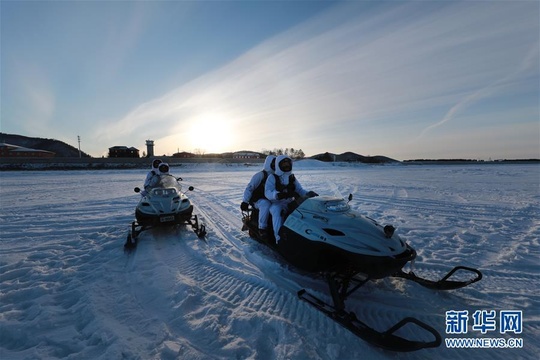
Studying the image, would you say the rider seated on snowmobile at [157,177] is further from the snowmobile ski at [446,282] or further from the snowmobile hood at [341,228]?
the snowmobile ski at [446,282]

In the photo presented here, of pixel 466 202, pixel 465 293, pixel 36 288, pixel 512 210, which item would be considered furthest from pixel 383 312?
pixel 466 202

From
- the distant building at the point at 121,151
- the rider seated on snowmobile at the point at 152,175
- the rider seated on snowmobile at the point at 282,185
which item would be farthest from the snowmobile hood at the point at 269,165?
the distant building at the point at 121,151

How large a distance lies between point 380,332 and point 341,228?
1189 mm

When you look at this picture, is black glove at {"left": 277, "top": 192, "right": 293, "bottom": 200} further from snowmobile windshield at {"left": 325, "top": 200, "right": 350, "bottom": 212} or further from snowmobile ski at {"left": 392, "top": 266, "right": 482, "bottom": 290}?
snowmobile ski at {"left": 392, "top": 266, "right": 482, "bottom": 290}

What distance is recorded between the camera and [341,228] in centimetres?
334

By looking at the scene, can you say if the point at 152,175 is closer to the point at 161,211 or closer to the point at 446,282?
the point at 161,211

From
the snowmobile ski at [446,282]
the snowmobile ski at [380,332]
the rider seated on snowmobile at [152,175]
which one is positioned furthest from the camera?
the rider seated on snowmobile at [152,175]

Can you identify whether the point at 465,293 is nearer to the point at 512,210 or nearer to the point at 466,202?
the point at 512,210

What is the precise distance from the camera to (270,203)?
5.23 m

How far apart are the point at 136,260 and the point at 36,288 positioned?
4.68ft

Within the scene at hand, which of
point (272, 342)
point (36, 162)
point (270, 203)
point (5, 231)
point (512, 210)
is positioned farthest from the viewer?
point (36, 162)

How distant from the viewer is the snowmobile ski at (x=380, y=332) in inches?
89.9

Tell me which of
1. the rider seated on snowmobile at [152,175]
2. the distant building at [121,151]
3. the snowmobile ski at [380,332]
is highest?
the distant building at [121,151]

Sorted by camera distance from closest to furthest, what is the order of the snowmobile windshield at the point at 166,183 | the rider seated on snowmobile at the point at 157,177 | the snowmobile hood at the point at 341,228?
the snowmobile hood at the point at 341,228, the snowmobile windshield at the point at 166,183, the rider seated on snowmobile at the point at 157,177
